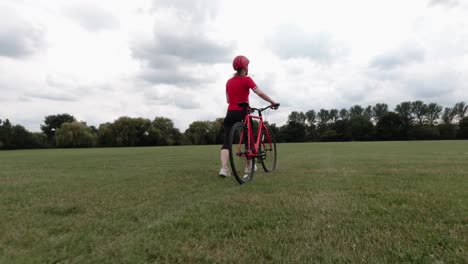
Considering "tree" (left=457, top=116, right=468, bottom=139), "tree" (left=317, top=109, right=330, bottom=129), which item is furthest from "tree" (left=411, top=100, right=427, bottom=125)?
"tree" (left=317, top=109, right=330, bottom=129)

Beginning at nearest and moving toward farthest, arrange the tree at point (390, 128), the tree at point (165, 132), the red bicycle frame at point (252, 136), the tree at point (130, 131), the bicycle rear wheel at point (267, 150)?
the red bicycle frame at point (252, 136) < the bicycle rear wheel at point (267, 150) < the tree at point (130, 131) < the tree at point (165, 132) < the tree at point (390, 128)

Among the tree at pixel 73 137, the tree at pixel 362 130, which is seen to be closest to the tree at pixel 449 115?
the tree at pixel 362 130

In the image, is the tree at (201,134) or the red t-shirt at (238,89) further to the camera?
the tree at (201,134)

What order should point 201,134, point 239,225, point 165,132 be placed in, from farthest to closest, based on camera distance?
point 165,132 → point 201,134 → point 239,225

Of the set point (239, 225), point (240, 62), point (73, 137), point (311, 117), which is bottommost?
point (239, 225)

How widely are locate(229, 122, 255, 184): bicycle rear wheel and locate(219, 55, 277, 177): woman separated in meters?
0.31

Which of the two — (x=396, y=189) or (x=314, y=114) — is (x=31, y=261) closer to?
(x=396, y=189)

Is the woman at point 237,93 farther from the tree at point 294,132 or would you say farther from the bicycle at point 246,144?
the tree at point 294,132

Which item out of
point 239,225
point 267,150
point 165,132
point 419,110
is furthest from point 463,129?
point 239,225

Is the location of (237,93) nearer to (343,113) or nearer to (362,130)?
(362,130)

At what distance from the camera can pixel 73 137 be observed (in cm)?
6028

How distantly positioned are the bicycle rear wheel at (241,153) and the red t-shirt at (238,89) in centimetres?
56

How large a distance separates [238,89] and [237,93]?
0.08 metres

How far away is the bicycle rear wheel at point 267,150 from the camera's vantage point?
5.79 m
